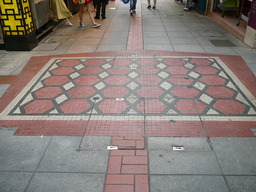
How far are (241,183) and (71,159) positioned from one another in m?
2.12

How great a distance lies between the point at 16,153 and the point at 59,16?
6663mm

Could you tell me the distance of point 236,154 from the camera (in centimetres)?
342

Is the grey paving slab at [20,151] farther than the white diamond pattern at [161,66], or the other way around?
the white diamond pattern at [161,66]

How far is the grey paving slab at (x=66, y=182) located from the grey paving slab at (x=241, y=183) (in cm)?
150

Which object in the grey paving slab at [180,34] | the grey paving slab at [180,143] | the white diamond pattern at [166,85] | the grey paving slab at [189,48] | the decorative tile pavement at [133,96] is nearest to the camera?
the grey paving slab at [180,143]

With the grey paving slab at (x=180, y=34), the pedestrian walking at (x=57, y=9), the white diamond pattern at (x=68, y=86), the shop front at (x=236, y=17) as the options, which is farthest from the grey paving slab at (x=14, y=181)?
the pedestrian walking at (x=57, y=9)

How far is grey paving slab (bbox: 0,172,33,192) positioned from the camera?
2.97 meters

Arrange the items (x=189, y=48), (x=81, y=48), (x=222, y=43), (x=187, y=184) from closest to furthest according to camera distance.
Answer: (x=187, y=184) < (x=189, y=48) < (x=81, y=48) < (x=222, y=43)

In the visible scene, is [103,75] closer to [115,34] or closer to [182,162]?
[182,162]

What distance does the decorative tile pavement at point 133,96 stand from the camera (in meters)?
4.04

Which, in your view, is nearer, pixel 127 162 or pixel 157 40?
pixel 127 162

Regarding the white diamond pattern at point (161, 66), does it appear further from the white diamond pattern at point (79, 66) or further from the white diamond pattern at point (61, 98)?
the white diamond pattern at point (61, 98)

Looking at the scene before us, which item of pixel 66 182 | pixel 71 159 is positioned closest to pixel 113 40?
pixel 71 159

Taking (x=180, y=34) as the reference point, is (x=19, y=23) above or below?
above
